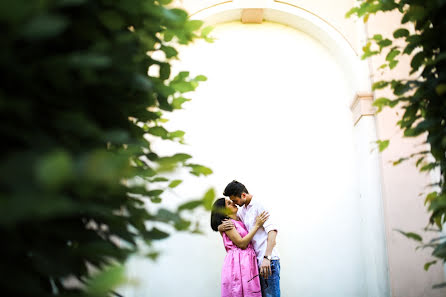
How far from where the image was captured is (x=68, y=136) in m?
1.02

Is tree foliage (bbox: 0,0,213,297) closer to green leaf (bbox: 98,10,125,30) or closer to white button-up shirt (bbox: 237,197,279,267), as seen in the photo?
green leaf (bbox: 98,10,125,30)

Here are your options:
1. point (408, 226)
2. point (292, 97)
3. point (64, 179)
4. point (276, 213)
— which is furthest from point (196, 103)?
point (64, 179)

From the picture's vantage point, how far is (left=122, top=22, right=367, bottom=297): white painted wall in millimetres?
5621

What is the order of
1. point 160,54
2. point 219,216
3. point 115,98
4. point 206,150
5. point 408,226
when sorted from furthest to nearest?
1. point 206,150
2. point 160,54
3. point 408,226
4. point 219,216
5. point 115,98

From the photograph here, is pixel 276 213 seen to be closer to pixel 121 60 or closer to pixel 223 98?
pixel 223 98

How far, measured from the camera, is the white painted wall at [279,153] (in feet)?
18.4

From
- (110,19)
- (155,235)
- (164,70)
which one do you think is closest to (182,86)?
(164,70)

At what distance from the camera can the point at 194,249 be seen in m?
5.66

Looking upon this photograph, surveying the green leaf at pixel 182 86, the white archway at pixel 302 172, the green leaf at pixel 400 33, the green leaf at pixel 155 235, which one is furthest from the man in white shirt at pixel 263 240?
the green leaf at pixel 155 235

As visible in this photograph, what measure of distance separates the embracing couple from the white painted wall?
3.32 feet

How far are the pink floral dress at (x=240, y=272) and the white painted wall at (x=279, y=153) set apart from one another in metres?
1.04

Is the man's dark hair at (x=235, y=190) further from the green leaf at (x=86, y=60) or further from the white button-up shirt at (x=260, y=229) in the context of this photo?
the green leaf at (x=86, y=60)

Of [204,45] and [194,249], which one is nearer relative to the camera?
[194,249]

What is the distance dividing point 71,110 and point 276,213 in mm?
5004
